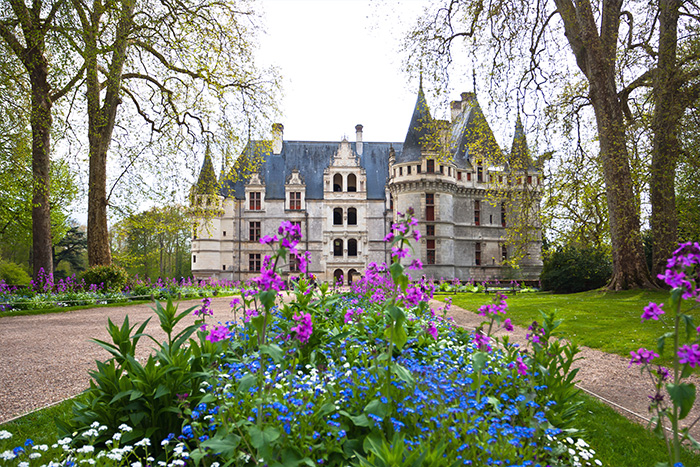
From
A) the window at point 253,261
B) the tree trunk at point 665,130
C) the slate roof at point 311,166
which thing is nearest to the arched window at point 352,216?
the slate roof at point 311,166

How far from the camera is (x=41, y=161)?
12914 millimetres

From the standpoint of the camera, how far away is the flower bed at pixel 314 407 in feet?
6.53

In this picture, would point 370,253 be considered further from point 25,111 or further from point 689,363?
point 689,363

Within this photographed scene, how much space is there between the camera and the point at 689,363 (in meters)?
1.65

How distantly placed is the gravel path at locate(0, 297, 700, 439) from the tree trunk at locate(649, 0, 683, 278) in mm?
6060

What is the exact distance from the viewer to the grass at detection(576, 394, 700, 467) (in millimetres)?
2902

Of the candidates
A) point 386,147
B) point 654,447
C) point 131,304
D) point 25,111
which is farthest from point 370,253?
point 654,447

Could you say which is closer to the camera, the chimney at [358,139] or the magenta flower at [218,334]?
the magenta flower at [218,334]

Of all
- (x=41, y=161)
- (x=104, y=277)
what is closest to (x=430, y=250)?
(x=104, y=277)

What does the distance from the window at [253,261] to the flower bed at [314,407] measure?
32.2m

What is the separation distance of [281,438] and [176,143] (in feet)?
50.8

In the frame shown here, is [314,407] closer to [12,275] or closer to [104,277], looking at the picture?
[104,277]

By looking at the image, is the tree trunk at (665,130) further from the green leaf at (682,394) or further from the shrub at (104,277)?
the shrub at (104,277)

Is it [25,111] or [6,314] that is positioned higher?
[25,111]
